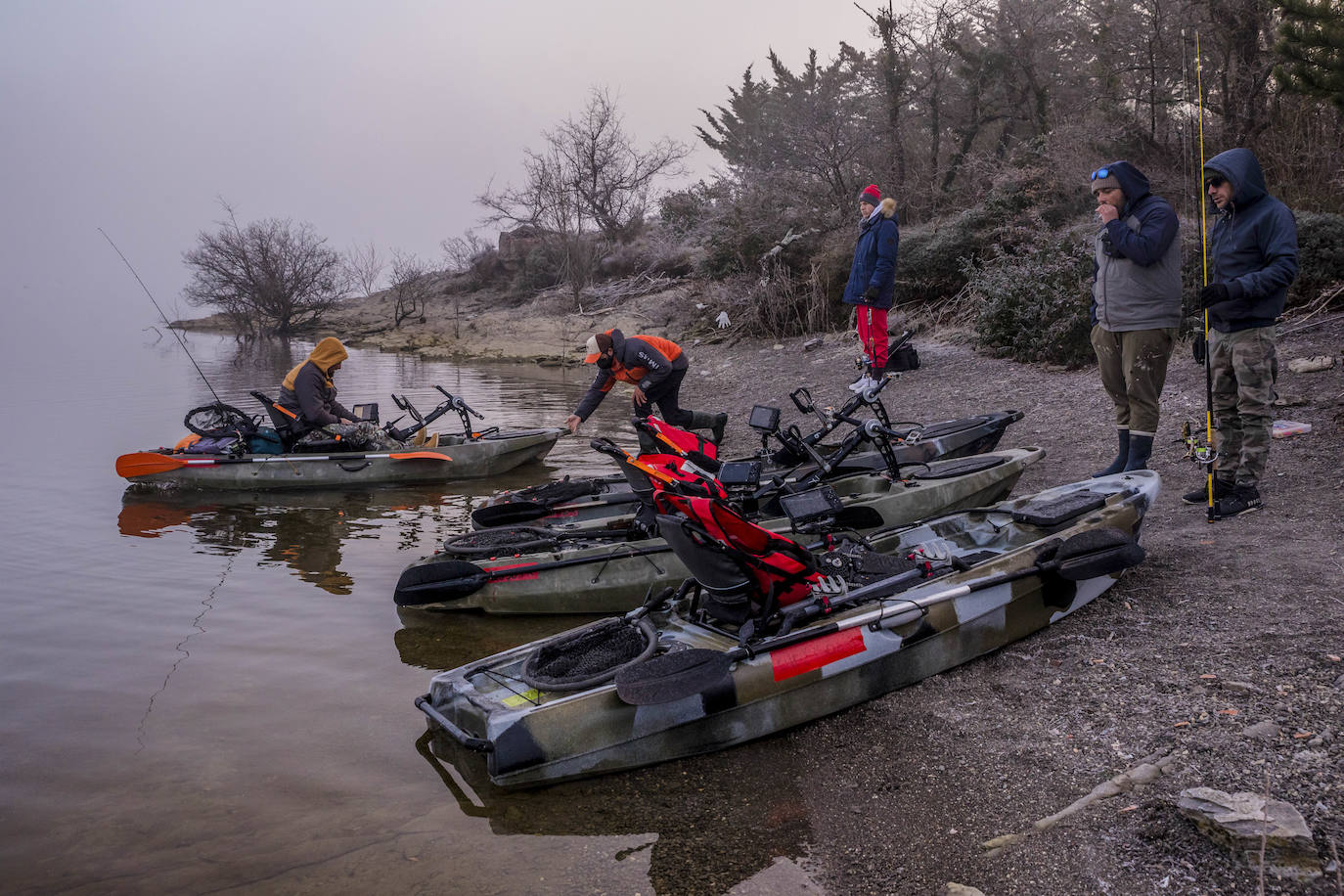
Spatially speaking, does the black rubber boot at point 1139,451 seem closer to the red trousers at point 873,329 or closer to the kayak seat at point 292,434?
the red trousers at point 873,329

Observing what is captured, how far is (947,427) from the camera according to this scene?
8320mm

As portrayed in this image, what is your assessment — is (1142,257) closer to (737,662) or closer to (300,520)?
(737,662)

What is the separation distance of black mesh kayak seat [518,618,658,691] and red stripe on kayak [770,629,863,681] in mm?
654

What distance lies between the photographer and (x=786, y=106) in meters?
29.7

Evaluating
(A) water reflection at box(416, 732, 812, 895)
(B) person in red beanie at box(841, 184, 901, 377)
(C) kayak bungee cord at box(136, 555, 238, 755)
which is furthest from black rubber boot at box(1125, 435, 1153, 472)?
(C) kayak bungee cord at box(136, 555, 238, 755)

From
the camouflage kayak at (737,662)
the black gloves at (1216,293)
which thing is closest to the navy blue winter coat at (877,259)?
the black gloves at (1216,293)

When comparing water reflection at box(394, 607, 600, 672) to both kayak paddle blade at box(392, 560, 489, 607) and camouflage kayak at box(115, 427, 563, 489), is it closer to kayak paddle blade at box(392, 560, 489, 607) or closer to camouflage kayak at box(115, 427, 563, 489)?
kayak paddle blade at box(392, 560, 489, 607)

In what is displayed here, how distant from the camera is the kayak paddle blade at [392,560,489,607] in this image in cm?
611

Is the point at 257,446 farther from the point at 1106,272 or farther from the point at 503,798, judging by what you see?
the point at 1106,272

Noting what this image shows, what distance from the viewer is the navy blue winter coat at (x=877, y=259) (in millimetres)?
10484

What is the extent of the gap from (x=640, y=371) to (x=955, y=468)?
11.7 feet

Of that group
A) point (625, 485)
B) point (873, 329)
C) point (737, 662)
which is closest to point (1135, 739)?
point (737, 662)

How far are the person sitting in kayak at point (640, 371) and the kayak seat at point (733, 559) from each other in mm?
4528

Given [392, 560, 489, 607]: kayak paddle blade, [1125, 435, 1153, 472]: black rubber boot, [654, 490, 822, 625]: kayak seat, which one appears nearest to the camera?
[654, 490, 822, 625]: kayak seat
